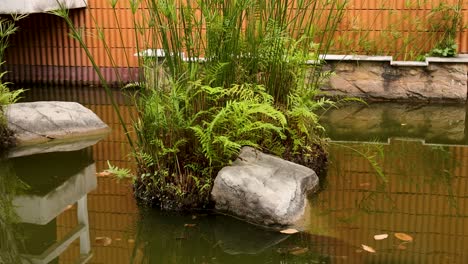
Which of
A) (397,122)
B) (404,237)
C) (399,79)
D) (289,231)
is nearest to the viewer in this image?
(404,237)

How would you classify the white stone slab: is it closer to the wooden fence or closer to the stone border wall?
the wooden fence

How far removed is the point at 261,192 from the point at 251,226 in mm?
204

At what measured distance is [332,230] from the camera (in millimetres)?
3760

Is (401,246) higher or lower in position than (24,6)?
lower

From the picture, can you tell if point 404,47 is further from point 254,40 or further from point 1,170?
point 1,170

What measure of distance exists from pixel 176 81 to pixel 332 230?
132 centimetres

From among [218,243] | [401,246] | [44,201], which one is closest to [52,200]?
[44,201]

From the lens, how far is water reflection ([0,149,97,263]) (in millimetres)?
3654

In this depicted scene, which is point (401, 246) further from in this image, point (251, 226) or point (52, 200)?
point (52, 200)

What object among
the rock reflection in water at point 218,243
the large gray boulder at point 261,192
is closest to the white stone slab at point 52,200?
the rock reflection in water at point 218,243

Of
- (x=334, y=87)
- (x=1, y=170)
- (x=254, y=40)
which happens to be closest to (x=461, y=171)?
(x=254, y=40)

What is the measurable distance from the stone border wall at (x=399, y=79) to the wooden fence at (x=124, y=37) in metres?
0.35

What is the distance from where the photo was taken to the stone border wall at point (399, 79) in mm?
7035

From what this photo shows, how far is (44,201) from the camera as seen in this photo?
4348 mm
